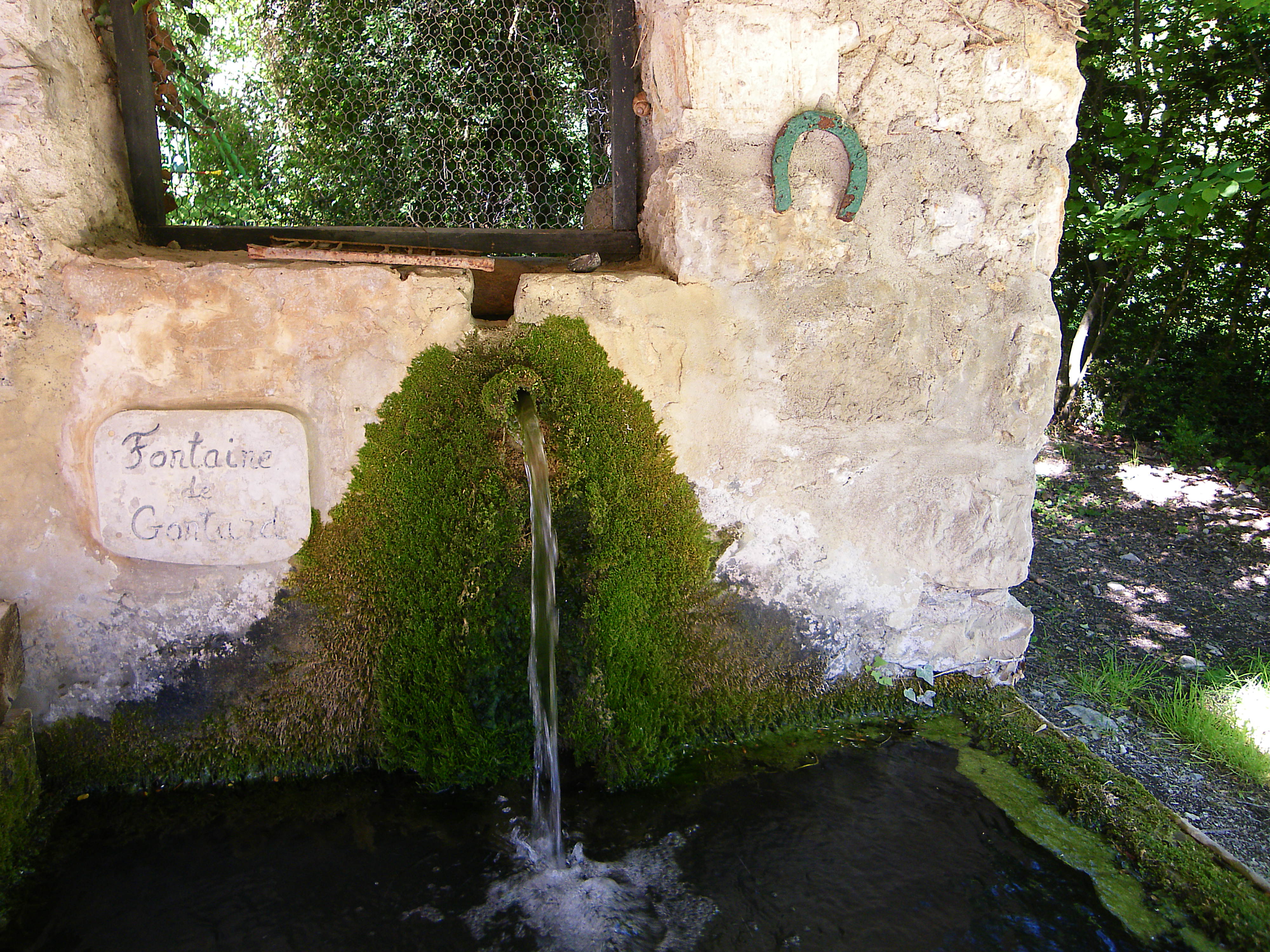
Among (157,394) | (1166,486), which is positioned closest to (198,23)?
(157,394)

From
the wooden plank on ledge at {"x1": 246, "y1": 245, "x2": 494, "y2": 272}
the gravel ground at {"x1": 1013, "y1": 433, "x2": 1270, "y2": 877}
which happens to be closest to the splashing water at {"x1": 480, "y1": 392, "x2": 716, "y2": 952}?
the wooden plank on ledge at {"x1": 246, "y1": 245, "x2": 494, "y2": 272}

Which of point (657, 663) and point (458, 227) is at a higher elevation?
point (458, 227)

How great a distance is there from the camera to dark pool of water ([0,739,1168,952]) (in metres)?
1.75

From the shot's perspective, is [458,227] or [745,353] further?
[458,227]

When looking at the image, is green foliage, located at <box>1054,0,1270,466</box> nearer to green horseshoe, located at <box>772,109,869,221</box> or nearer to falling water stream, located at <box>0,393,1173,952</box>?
green horseshoe, located at <box>772,109,869,221</box>

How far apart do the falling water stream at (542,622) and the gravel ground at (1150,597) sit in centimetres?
162

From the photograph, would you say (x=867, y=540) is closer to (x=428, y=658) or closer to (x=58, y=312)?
(x=428, y=658)

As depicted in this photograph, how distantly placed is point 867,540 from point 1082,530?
8.16 ft

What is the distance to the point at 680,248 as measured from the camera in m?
2.31

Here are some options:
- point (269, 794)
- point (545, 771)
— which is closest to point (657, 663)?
point (545, 771)

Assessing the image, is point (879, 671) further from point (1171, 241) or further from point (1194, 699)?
point (1171, 241)

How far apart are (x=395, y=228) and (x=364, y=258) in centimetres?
35

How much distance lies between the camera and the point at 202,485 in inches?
84.2

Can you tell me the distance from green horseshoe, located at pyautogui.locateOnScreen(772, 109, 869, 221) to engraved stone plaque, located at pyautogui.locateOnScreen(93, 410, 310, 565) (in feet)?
4.92
